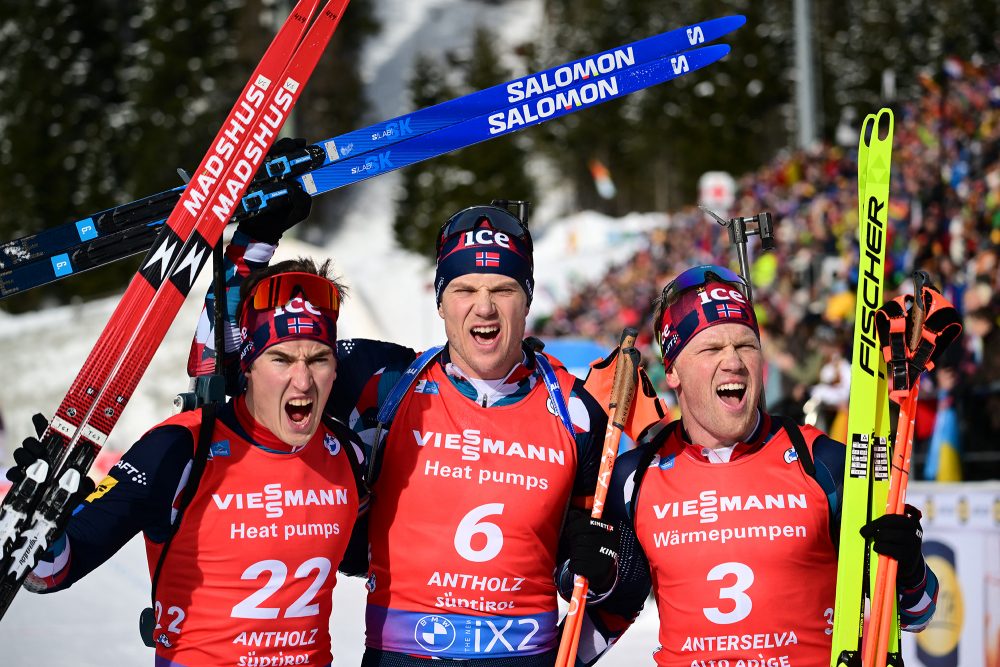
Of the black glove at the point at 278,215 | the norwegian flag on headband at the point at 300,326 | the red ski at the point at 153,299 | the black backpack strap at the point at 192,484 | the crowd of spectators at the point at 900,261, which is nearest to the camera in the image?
the red ski at the point at 153,299

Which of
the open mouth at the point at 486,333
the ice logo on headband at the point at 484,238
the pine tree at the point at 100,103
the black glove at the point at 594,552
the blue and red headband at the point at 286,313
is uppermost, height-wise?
the pine tree at the point at 100,103

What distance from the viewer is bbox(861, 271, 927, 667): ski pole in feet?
11.7

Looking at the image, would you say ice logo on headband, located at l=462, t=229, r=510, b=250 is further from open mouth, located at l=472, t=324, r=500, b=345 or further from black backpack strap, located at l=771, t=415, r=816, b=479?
black backpack strap, located at l=771, t=415, r=816, b=479

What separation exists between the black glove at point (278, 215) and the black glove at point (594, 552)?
1416 millimetres

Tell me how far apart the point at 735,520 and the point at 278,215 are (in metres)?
1.84

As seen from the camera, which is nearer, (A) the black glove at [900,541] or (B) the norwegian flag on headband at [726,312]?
(A) the black glove at [900,541]

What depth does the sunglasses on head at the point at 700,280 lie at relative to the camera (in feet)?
13.0

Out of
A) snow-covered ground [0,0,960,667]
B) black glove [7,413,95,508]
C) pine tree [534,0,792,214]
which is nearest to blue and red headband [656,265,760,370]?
black glove [7,413,95,508]

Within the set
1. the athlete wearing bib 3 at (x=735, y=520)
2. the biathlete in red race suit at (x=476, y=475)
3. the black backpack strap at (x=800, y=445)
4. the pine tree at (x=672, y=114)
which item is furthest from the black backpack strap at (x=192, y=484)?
the pine tree at (x=672, y=114)

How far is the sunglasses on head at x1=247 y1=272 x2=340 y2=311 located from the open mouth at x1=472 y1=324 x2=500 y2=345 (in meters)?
0.46

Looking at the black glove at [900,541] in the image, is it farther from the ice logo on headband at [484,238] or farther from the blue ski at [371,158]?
the blue ski at [371,158]

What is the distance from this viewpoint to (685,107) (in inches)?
2525

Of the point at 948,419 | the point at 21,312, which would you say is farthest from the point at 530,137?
Result: the point at 948,419

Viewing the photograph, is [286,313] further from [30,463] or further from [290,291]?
[30,463]
